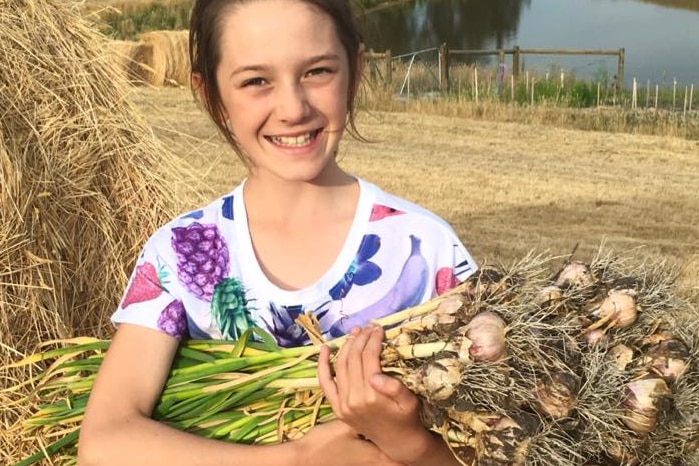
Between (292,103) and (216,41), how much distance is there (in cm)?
21

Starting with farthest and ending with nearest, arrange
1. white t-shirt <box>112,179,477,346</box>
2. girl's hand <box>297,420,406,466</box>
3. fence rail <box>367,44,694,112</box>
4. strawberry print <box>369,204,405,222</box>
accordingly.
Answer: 1. fence rail <box>367,44,694,112</box>
2. strawberry print <box>369,204,405,222</box>
3. white t-shirt <box>112,179,477,346</box>
4. girl's hand <box>297,420,406,466</box>

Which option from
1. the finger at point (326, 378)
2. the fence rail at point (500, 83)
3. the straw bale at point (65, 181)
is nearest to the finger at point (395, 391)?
the finger at point (326, 378)

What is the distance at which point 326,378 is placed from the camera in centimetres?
157

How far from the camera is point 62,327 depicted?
Answer: 118 inches

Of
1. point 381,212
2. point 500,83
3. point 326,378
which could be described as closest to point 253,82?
point 381,212

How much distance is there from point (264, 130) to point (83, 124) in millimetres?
1703

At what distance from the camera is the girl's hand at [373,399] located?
4.81 feet

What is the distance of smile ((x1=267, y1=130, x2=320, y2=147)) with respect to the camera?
184 centimetres

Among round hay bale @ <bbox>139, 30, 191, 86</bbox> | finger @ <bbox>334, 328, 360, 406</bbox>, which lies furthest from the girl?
round hay bale @ <bbox>139, 30, 191, 86</bbox>

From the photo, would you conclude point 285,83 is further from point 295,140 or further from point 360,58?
point 360,58

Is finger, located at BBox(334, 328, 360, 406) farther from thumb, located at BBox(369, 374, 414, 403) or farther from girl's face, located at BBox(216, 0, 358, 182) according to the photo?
girl's face, located at BBox(216, 0, 358, 182)

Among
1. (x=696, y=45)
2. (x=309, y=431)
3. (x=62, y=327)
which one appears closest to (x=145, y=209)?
(x=62, y=327)

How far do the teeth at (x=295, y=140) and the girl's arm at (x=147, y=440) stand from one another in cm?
46

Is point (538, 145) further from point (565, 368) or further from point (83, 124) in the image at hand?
point (565, 368)
